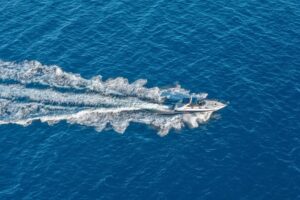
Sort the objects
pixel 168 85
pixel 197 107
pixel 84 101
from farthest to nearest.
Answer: pixel 168 85 < pixel 84 101 < pixel 197 107

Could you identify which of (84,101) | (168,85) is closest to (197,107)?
(168,85)

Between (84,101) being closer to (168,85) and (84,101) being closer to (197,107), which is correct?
(168,85)

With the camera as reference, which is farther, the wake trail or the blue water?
the wake trail

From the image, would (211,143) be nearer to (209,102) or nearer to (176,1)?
(209,102)

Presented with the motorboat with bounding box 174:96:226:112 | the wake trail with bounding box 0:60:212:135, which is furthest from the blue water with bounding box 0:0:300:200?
the motorboat with bounding box 174:96:226:112

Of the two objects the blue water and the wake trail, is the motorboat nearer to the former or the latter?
the wake trail
